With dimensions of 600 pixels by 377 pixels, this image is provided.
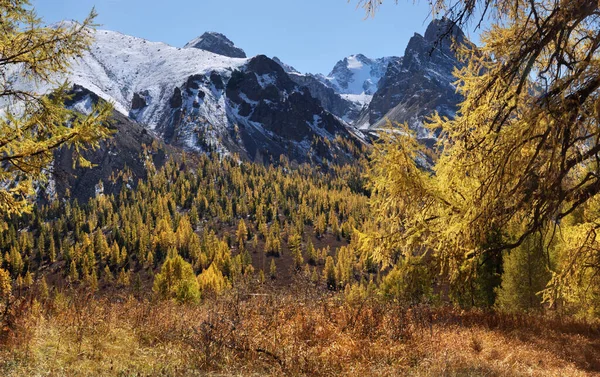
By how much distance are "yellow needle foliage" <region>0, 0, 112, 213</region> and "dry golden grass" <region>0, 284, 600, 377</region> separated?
99.9 inches

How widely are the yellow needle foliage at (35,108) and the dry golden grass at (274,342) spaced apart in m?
2.54

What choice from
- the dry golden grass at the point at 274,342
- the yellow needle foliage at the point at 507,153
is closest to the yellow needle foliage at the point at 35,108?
the dry golden grass at the point at 274,342

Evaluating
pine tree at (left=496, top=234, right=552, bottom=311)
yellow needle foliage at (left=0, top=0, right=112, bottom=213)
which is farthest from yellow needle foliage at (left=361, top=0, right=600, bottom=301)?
pine tree at (left=496, top=234, right=552, bottom=311)

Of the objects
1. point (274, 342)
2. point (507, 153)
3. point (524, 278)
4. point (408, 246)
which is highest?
point (507, 153)

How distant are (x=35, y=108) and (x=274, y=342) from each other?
21.4ft

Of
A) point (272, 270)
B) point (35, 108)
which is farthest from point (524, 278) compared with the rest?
point (272, 270)

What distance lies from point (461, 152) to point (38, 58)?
802cm

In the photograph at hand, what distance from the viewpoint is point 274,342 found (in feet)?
18.4

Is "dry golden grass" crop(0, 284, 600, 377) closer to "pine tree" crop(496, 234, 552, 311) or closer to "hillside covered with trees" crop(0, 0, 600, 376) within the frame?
"hillside covered with trees" crop(0, 0, 600, 376)

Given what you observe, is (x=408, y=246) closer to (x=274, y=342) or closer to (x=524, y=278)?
(x=274, y=342)

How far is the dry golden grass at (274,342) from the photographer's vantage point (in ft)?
15.9

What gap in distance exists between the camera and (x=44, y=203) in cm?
16788

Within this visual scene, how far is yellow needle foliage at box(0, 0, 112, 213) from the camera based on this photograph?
691 centimetres

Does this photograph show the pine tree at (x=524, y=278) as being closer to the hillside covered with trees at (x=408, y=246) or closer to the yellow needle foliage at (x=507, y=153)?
the hillside covered with trees at (x=408, y=246)
